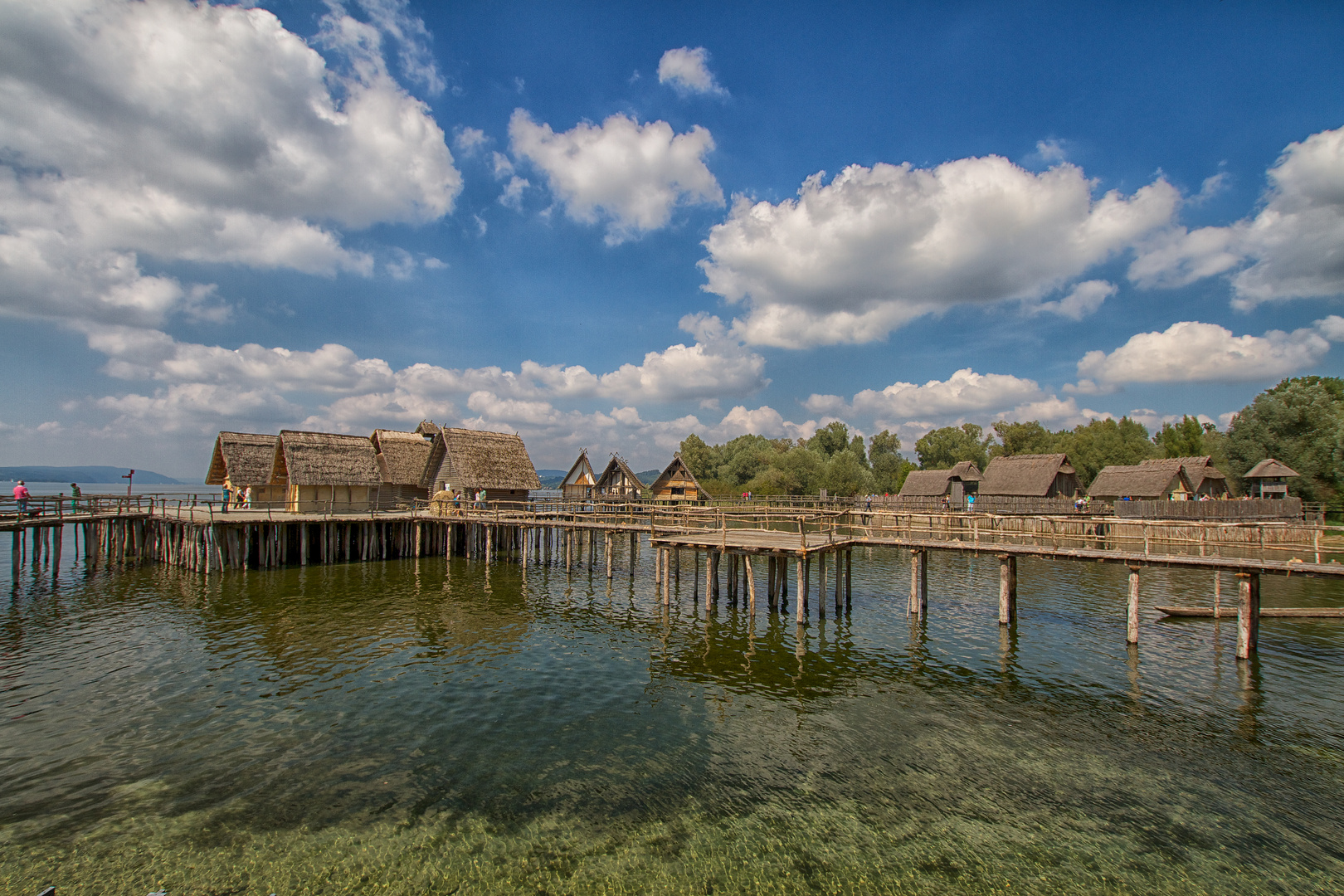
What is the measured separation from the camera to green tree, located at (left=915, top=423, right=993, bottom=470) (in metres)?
95.6

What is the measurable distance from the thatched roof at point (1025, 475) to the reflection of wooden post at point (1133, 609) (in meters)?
30.2

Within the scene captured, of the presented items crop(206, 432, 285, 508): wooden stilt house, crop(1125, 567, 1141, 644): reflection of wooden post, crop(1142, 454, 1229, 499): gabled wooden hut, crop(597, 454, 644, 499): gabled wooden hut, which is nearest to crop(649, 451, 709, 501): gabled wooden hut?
crop(597, 454, 644, 499): gabled wooden hut

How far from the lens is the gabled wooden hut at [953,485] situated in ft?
166

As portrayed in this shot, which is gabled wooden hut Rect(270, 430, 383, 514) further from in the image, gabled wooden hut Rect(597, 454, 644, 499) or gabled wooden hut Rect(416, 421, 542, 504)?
gabled wooden hut Rect(597, 454, 644, 499)

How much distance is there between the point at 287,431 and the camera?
34.0 meters

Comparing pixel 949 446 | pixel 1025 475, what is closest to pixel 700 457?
pixel 949 446

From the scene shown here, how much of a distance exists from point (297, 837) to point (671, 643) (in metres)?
10.6

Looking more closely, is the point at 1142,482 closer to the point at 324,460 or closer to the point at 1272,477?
the point at 1272,477

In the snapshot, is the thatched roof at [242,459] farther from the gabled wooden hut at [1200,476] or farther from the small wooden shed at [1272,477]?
the small wooden shed at [1272,477]

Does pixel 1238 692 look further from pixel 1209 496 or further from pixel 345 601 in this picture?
pixel 1209 496

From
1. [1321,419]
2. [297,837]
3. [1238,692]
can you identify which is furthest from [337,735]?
[1321,419]

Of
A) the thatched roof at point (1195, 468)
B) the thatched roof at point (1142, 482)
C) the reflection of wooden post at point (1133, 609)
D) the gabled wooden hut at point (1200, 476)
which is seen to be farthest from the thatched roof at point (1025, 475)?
the reflection of wooden post at point (1133, 609)

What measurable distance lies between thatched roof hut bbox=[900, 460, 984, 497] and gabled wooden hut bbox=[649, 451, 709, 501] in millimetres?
20833

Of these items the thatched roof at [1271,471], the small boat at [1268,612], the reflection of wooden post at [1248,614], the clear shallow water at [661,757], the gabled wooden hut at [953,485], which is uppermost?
the thatched roof at [1271,471]
